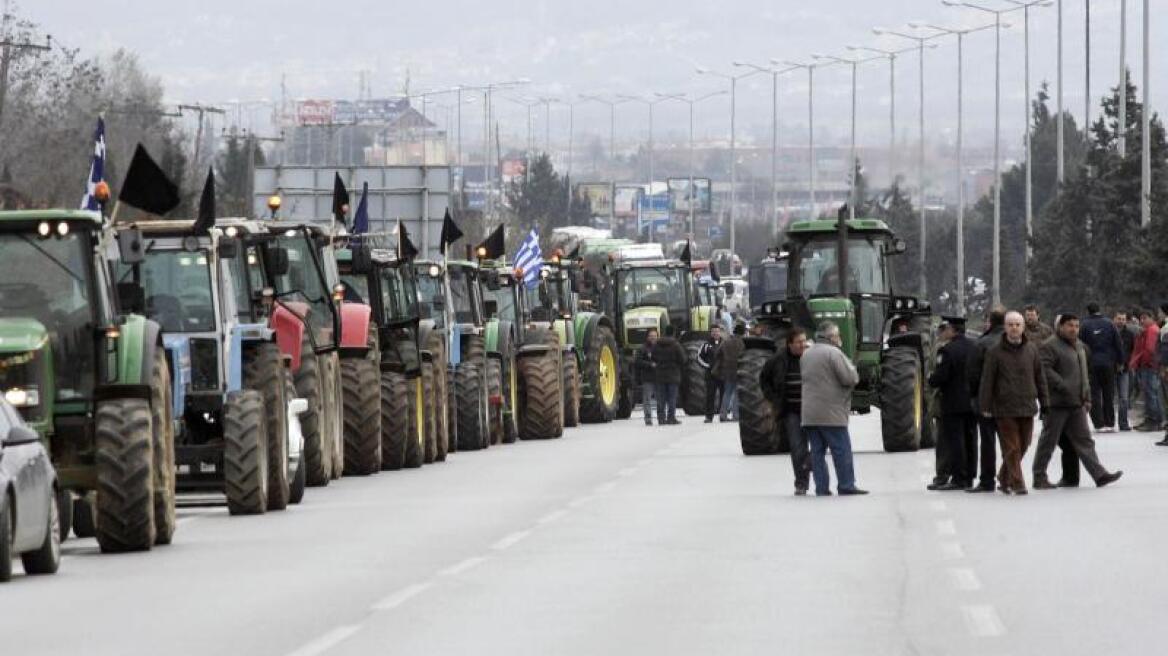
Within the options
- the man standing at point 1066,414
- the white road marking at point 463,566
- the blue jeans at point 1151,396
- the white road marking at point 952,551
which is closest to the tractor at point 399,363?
the man standing at point 1066,414

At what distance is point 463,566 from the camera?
2141cm

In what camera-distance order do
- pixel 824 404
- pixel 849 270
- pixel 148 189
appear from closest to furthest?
pixel 148 189, pixel 824 404, pixel 849 270

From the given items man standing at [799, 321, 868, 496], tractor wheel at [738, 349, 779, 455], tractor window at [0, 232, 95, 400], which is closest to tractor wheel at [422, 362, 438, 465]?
tractor wheel at [738, 349, 779, 455]

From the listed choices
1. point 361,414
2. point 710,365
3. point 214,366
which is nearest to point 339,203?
point 361,414

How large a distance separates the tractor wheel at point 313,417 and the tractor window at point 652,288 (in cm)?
2793

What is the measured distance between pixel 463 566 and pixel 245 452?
6.39 metres

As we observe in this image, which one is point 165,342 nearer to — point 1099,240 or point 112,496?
point 112,496

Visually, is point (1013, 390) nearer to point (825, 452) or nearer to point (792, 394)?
point (825, 452)

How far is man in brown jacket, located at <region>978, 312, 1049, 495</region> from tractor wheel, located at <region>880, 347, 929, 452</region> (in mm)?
8596

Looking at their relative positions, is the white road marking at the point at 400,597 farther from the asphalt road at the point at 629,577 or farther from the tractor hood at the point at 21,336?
the tractor hood at the point at 21,336

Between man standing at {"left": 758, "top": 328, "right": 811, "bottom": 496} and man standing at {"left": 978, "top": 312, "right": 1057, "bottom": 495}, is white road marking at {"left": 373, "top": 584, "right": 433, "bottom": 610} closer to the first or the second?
man standing at {"left": 758, "top": 328, "right": 811, "bottom": 496}

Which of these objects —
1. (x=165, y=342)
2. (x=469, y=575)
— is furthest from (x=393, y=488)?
(x=469, y=575)

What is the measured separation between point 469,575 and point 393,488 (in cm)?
1233

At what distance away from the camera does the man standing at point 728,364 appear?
2098 inches
